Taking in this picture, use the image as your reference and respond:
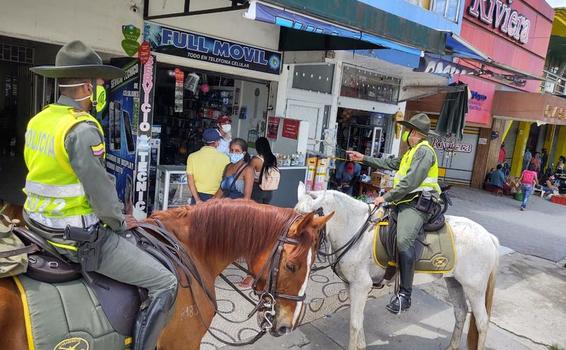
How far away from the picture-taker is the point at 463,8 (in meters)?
13.2

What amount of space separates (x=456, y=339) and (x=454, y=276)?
0.74 m

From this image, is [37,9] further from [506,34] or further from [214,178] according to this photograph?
[506,34]

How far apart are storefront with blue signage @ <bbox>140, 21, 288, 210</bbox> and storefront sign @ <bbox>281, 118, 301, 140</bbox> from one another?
0.66 metres

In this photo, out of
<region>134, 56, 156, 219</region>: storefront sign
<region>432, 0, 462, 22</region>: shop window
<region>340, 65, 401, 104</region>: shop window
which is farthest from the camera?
<region>432, 0, 462, 22</region>: shop window

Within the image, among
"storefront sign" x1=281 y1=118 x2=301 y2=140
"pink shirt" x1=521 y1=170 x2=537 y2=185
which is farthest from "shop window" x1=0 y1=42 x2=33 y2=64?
"pink shirt" x1=521 y1=170 x2=537 y2=185

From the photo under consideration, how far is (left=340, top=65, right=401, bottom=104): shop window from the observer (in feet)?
32.8

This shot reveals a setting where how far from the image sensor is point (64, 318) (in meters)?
2.00

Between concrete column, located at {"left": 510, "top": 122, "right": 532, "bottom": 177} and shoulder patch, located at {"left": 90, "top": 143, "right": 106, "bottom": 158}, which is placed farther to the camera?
concrete column, located at {"left": 510, "top": 122, "right": 532, "bottom": 177}

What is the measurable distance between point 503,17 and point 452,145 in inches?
208

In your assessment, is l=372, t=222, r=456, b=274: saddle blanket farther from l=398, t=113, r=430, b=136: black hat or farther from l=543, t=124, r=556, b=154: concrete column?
l=543, t=124, r=556, b=154: concrete column

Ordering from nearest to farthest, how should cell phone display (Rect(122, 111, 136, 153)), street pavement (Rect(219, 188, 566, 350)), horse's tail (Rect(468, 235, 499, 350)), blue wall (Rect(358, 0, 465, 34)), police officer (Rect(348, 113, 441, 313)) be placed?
police officer (Rect(348, 113, 441, 313))
horse's tail (Rect(468, 235, 499, 350))
street pavement (Rect(219, 188, 566, 350))
cell phone display (Rect(122, 111, 136, 153))
blue wall (Rect(358, 0, 465, 34))

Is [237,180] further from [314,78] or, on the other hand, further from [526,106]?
[526,106]

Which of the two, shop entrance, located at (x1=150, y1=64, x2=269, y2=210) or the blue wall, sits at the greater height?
the blue wall

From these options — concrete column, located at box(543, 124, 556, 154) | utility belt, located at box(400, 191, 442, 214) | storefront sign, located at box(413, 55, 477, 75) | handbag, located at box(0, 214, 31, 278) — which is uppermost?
storefront sign, located at box(413, 55, 477, 75)
